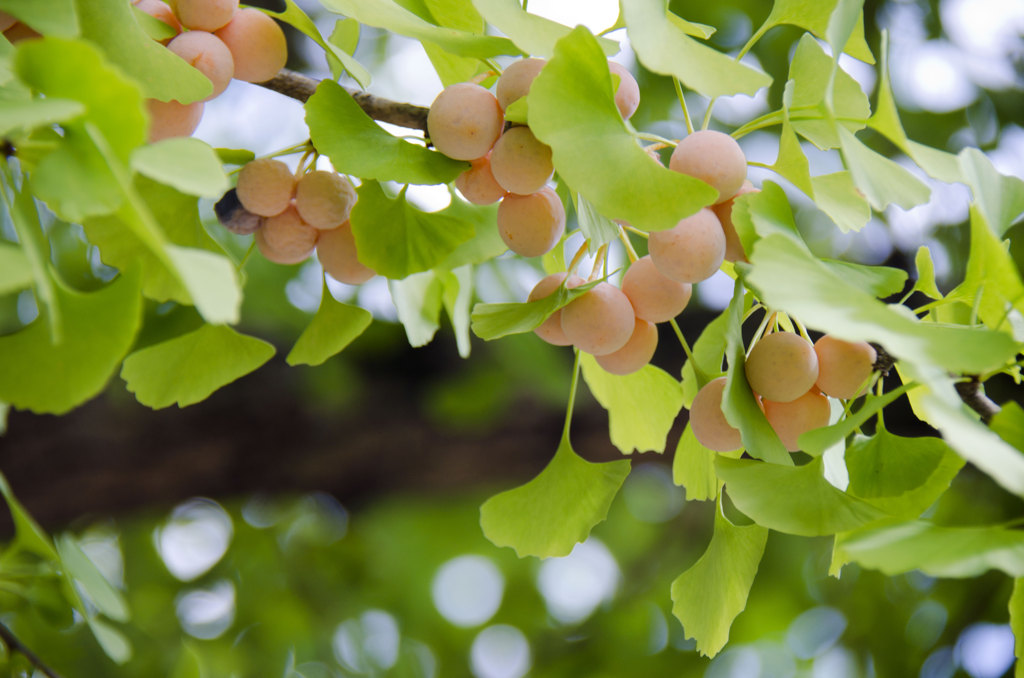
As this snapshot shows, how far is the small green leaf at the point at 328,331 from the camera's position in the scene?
45 cm

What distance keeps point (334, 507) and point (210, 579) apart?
0.88 ft

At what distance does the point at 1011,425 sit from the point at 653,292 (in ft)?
0.52

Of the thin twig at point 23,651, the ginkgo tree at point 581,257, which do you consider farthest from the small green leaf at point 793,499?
the thin twig at point 23,651

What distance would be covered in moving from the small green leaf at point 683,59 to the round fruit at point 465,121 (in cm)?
8

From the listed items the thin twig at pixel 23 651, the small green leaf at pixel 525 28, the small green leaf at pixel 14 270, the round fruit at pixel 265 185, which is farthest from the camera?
the thin twig at pixel 23 651

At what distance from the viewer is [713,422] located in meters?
0.37

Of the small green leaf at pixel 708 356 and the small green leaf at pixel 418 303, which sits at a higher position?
the small green leaf at pixel 708 356

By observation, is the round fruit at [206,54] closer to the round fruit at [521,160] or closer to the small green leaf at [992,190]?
the round fruit at [521,160]

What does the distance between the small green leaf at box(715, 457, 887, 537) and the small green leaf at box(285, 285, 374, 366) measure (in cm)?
21

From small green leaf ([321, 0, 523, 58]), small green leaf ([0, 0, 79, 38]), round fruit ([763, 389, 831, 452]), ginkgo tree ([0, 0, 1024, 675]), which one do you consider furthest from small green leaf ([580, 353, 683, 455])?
small green leaf ([0, 0, 79, 38])

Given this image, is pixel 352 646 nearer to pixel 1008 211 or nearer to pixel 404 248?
pixel 404 248

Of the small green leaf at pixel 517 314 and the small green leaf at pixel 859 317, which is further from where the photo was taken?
the small green leaf at pixel 517 314

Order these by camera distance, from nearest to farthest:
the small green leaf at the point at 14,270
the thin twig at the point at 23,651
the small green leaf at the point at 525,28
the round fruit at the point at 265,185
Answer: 1. the small green leaf at the point at 14,270
2. the small green leaf at the point at 525,28
3. the round fruit at the point at 265,185
4. the thin twig at the point at 23,651

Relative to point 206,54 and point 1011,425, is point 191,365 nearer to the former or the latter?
point 206,54
